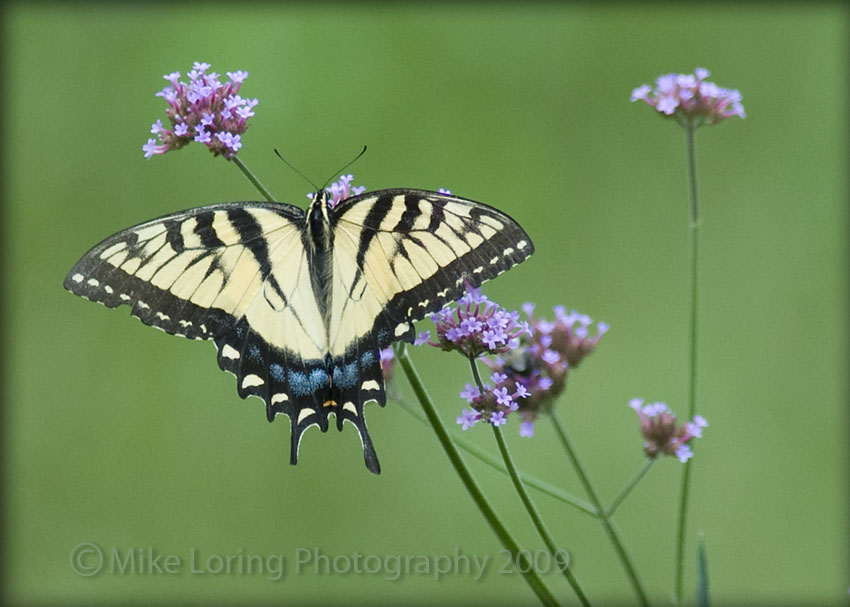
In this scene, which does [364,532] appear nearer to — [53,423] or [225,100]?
[53,423]

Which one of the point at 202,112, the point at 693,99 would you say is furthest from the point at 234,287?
the point at 693,99

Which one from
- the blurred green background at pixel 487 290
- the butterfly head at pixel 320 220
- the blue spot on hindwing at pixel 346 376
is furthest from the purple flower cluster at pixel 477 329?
the blurred green background at pixel 487 290

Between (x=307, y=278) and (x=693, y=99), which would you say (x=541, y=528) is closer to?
(x=307, y=278)

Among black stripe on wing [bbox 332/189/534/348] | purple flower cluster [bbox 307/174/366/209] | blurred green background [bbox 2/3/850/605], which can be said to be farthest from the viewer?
blurred green background [bbox 2/3/850/605]

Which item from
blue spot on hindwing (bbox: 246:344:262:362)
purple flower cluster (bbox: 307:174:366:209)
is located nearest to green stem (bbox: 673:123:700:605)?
purple flower cluster (bbox: 307:174:366:209)

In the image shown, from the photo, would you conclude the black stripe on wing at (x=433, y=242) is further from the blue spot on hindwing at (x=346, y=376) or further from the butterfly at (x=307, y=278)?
the blue spot on hindwing at (x=346, y=376)

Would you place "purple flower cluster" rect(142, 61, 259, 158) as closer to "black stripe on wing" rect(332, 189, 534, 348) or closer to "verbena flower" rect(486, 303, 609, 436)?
"black stripe on wing" rect(332, 189, 534, 348)
